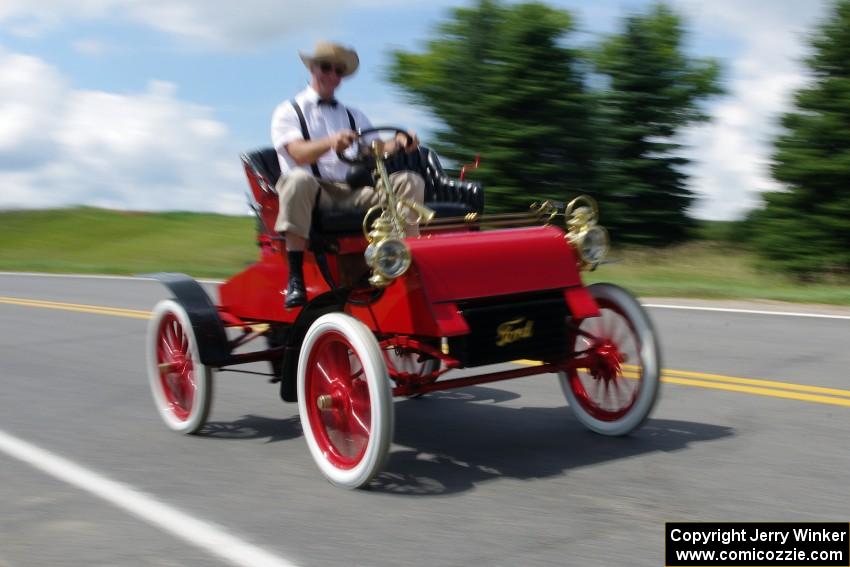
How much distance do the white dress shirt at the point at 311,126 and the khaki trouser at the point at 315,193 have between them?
0.47 feet

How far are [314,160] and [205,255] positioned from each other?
31.8 metres

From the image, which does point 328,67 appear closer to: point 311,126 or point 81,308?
point 311,126

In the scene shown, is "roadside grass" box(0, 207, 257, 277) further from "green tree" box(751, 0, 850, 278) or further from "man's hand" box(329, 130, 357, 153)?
"man's hand" box(329, 130, 357, 153)

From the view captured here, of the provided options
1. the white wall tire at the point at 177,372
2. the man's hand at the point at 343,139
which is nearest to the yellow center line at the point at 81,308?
the white wall tire at the point at 177,372

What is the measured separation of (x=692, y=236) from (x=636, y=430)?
21840 mm

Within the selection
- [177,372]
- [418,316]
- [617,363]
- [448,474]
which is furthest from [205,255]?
[418,316]

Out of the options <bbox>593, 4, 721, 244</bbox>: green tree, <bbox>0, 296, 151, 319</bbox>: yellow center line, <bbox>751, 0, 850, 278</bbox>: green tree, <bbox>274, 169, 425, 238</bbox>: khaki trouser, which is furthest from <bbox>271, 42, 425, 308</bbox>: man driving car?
<bbox>593, 4, 721, 244</bbox>: green tree

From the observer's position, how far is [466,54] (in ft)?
83.4

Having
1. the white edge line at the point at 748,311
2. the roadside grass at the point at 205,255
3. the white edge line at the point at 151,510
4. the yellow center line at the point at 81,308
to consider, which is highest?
the roadside grass at the point at 205,255

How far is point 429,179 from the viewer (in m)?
6.78

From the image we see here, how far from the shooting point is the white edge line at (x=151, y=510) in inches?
169

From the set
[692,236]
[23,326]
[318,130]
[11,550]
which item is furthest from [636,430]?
[692,236]

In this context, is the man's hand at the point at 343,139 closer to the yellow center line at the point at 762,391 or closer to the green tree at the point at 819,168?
the yellow center line at the point at 762,391

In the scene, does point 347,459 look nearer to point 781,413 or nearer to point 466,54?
point 781,413
